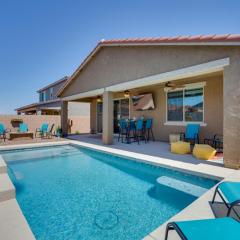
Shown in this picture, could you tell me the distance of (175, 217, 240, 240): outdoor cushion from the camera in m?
1.51

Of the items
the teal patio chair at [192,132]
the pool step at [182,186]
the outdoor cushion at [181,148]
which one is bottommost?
the pool step at [182,186]

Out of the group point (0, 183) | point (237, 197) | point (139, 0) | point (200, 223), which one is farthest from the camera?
point (139, 0)

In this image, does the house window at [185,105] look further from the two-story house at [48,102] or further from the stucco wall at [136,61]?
the two-story house at [48,102]

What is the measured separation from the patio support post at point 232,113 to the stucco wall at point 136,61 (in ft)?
1.67

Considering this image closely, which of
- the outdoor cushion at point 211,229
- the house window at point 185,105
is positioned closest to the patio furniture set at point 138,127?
the house window at point 185,105

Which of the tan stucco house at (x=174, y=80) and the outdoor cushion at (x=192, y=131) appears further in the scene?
the outdoor cushion at (x=192, y=131)

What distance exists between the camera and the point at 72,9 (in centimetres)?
1034

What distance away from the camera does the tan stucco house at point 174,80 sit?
5371 millimetres

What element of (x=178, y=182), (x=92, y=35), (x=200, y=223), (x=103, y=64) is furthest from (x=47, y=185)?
(x=92, y=35)

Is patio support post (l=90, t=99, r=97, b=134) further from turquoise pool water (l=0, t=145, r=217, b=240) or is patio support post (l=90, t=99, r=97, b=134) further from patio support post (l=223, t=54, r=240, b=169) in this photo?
patio support post (l=223, t=54, r=240, b=169)

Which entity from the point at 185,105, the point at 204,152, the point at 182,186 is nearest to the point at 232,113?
the point at 204,152

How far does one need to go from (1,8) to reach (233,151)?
14.1 metres

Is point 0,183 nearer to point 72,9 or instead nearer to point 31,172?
point 31,172

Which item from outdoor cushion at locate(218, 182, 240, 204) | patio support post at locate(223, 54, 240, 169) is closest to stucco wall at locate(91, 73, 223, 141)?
patio support post at locate(223, 54, 240, 169)
